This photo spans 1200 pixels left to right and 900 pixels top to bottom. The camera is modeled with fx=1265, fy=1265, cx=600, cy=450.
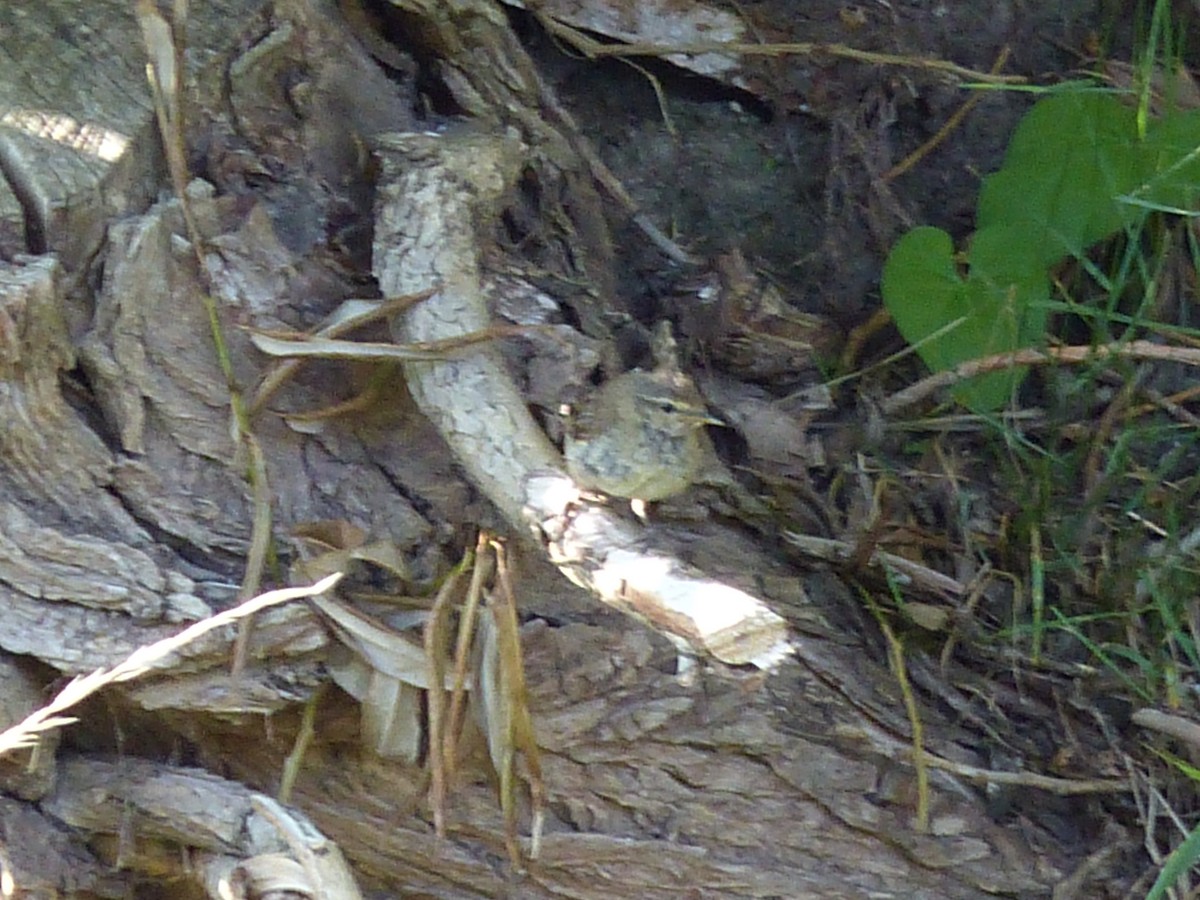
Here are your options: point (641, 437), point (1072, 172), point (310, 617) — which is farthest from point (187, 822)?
point (1072, 172)

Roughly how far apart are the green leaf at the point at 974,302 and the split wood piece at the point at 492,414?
80cm

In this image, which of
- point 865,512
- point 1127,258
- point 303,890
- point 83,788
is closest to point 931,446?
point 865,512

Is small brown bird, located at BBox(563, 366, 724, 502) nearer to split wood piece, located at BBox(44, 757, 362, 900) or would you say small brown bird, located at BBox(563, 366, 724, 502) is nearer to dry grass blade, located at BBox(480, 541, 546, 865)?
dry grass blade, located at BBox(480, 541, 546, 865)

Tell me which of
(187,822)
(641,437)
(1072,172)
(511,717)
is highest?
(1072,172)

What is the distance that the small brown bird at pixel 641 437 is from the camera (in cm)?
195

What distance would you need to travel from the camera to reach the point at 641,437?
195cm

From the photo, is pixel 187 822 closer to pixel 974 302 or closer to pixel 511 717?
pixel 511 717

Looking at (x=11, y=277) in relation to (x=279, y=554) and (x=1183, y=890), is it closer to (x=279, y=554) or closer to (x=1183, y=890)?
(x=279, y=554)

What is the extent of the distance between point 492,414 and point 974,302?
108 centimetres

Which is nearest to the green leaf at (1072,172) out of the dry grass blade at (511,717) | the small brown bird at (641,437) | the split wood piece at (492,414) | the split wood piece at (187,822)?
the small brown bird at (641,437)

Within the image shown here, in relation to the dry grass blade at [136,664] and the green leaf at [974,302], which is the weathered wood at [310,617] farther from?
the green leaf at [974,302]

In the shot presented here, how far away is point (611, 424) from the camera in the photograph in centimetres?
200

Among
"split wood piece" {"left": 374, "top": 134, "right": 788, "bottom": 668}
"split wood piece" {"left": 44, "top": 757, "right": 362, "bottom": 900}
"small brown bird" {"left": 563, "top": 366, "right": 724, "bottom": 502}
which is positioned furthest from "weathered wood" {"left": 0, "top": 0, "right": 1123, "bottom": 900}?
"small brown bird" {"left": 563, "top": 366, "right": 724, "bottom": 502}

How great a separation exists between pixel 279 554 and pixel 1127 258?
1.68 m
